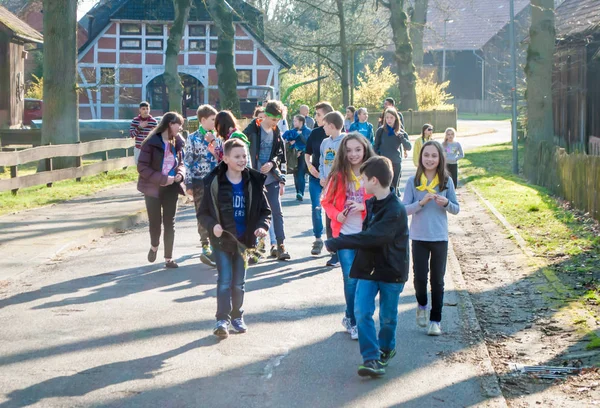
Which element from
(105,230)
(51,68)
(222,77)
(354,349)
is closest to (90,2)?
(51,68)

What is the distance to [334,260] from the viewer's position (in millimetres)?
11320

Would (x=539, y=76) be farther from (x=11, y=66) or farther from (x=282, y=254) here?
(x=11, y=66)

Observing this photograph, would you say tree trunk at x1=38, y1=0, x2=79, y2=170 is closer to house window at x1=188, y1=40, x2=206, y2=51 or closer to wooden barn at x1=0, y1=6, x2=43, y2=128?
wooden barn at x1=0, y1=6, x2=43, y2=128

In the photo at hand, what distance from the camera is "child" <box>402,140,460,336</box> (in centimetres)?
777

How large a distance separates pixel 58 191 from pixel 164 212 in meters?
9.39

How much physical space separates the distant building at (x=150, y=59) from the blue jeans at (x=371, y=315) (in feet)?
175

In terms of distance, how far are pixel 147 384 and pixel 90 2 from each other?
2370cm

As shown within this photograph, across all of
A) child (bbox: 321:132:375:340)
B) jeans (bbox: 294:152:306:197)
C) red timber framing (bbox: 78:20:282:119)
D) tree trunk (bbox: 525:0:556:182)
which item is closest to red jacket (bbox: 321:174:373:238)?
child (bbox: 321:132:375:340)

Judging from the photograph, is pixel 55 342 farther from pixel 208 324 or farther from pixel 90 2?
pixel 90 2

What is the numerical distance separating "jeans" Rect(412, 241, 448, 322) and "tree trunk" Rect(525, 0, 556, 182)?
1679 cm

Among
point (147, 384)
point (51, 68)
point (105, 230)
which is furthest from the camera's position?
point (51, 68)

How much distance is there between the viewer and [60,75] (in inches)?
917

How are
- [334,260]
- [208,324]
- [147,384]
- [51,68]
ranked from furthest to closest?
[51,68], [334,260], [208,324], [147,384]

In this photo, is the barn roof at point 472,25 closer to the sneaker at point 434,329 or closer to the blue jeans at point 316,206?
the blue jeans at point 316,206
